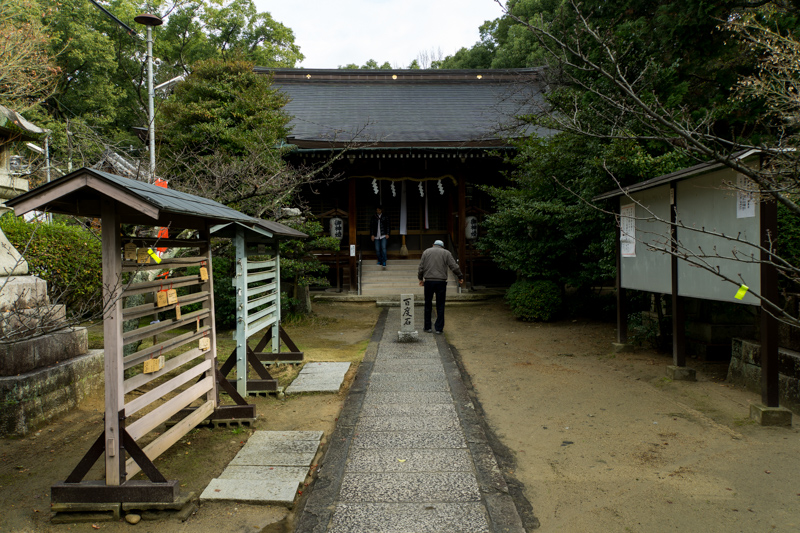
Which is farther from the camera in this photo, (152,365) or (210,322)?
(210,322)

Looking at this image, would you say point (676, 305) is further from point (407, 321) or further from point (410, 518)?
point (407, 321)

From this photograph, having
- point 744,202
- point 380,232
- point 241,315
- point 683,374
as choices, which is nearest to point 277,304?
point 241,315

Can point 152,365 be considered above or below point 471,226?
below

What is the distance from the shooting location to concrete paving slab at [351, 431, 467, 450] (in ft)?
14.1

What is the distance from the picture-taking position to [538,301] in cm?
1044

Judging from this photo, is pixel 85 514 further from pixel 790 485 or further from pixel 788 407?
pixel 788 407

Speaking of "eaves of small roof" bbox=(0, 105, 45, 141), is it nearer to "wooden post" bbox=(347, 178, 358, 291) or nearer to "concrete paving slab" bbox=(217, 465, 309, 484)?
"concrete paving slab" bbox=(217, 465, 309, 484)

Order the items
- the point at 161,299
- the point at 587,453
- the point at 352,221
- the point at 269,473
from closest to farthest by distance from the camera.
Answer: the point at 161,299, the point at 269,473, the point at 587,453, the point at 352,221

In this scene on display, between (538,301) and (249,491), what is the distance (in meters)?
8.07

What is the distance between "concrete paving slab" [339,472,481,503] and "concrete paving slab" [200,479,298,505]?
387mm

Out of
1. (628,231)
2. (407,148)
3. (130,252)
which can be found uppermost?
(407,148)

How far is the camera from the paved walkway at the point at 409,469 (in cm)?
309

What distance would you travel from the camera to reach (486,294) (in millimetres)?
13828

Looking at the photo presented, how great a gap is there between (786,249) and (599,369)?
2.62 metres
